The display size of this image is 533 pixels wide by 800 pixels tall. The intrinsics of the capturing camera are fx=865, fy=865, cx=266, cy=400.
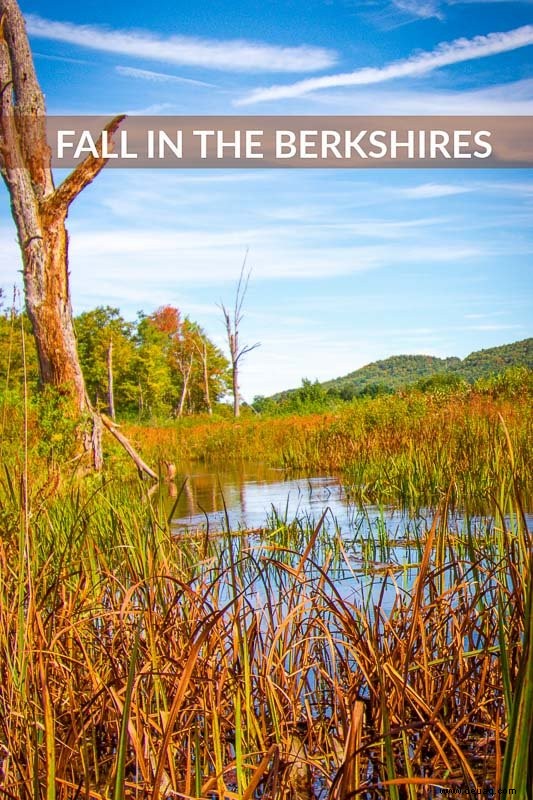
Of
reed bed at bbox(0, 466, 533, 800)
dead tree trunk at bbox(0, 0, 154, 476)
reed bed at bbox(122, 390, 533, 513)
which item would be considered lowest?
reed bed at bbox(0, 466, 533, 800)

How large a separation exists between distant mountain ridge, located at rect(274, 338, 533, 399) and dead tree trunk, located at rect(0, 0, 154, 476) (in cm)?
4066

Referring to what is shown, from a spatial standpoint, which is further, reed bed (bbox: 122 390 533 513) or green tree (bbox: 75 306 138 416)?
green tree (bbox: 75 306 138 416)

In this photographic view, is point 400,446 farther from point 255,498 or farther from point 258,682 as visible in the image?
point 258,682

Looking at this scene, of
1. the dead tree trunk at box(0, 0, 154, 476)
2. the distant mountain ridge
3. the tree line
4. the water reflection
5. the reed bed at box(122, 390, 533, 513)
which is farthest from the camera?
the distant mountain ridge

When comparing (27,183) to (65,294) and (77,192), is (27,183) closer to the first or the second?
(77,192)

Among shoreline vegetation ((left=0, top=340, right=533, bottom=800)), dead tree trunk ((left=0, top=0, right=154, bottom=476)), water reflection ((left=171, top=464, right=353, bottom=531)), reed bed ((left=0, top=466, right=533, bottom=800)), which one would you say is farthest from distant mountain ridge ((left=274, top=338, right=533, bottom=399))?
reed bed ((left=0, top=466, right=533, bottom=800))

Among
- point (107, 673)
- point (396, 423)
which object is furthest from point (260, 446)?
point (107, 673)

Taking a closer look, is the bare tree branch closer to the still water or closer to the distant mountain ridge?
the still water

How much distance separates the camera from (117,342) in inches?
1834

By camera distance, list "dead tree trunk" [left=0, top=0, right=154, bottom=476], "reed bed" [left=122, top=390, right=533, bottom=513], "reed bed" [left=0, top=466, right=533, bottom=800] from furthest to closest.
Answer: "dead tree trunk" [left=0, top=0, right=154, bottom=476] < "reed bed" [left=122, top=390, right=533, bottom=513] < "reed bed" [left=0, top=466, right=533, bottom=800]

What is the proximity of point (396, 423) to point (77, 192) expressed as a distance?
6.37 meters

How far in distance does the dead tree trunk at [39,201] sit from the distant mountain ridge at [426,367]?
40.7 meters

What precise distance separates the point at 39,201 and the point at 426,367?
6517 centimetres

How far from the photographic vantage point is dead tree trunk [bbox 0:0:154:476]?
36.7 feet
